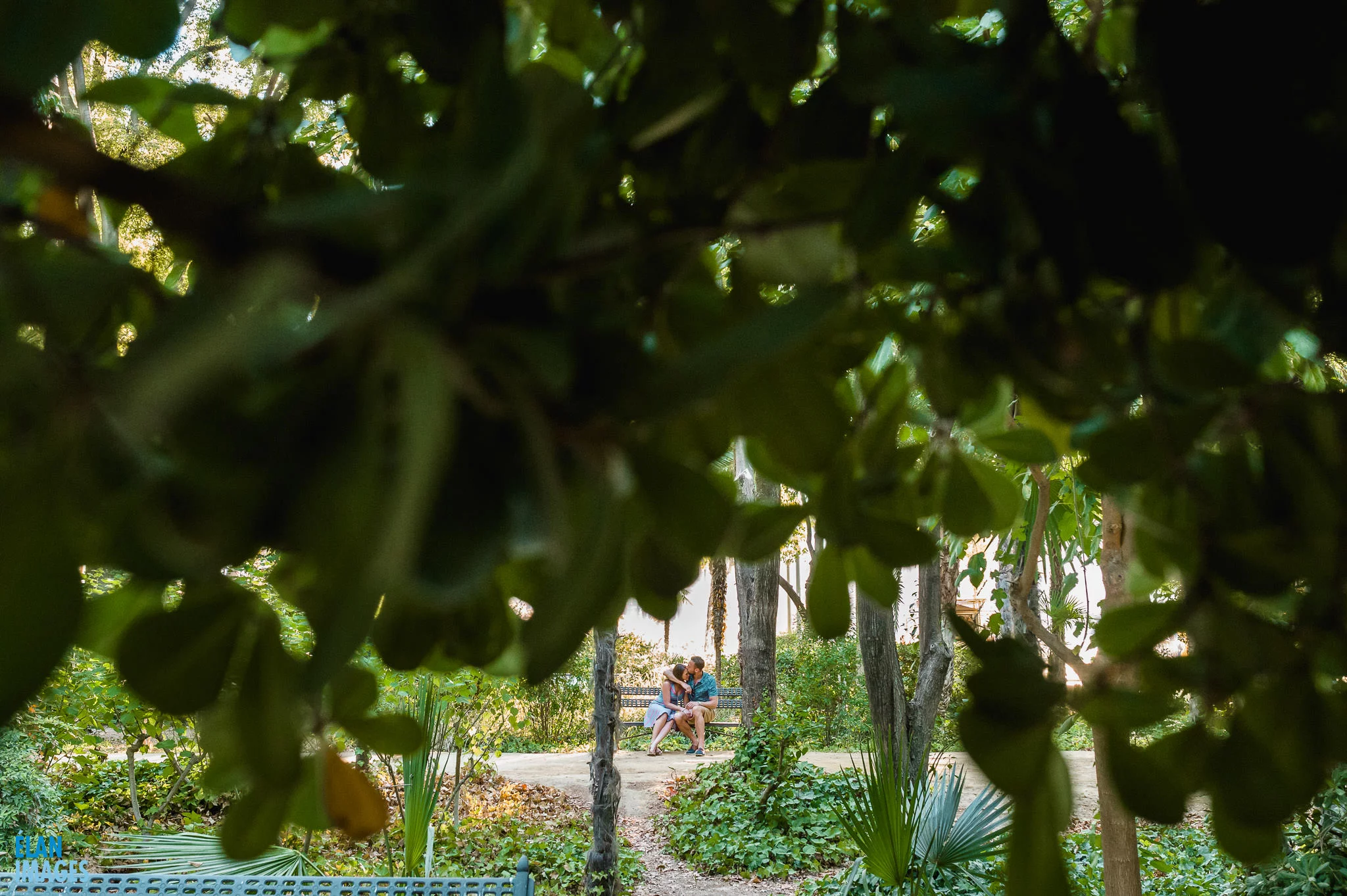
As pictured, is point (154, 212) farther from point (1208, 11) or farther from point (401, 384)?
point (1208, 11)

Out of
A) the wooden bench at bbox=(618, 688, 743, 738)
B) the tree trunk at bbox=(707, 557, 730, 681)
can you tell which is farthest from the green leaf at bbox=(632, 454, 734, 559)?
the tree trunk at bbox=(707, 557, 730, 681)

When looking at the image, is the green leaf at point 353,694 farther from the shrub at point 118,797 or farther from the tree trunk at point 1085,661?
the shrub at point 118,797

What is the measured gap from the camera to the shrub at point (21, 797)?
13.0 ft

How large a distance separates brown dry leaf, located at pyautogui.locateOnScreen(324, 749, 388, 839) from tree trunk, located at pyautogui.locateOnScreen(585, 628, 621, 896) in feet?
12.6

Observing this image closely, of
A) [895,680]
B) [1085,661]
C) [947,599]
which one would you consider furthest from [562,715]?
[1085,661]

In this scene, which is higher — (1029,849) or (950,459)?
(950,459)

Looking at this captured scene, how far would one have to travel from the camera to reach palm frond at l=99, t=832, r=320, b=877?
328 centimetres

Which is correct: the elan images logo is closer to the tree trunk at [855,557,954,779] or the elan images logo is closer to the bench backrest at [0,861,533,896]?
the bench backrest at [0,861,533,896]

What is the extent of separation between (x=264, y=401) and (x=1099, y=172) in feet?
0.71

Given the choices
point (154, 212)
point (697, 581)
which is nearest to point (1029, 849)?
point (697, 581)

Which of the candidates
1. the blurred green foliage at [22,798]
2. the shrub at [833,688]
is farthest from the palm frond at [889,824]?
the shrub at [833,688]

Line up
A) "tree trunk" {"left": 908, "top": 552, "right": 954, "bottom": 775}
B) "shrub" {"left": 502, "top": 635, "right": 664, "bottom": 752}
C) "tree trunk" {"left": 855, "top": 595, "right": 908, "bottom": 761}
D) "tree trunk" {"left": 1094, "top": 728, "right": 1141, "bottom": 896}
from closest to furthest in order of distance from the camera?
"tree trunk" {"left": 1094, "top": 728, "right": 1141, "bottom": 896}
"tree trunk" {"left": 855, "top": 595, "right": 908, "bottom": 761}
"tree trunk" {"left": 908, "top": 552, "right": 954, "bottom": 775}
"shrub" {"left": 502, "top": 635, "right": 664, "bottom": 752}

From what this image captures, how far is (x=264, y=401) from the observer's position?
17 cm

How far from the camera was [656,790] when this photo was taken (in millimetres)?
6547
